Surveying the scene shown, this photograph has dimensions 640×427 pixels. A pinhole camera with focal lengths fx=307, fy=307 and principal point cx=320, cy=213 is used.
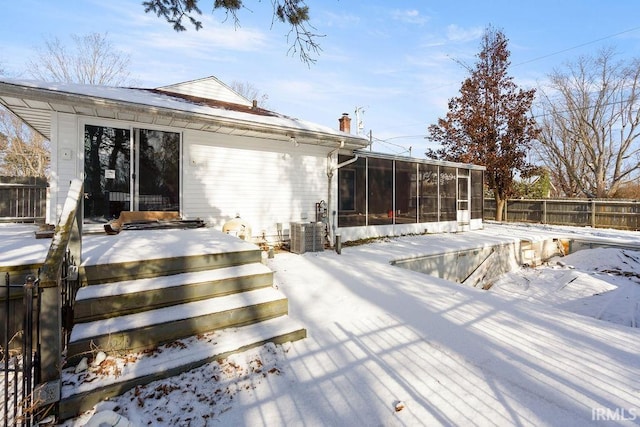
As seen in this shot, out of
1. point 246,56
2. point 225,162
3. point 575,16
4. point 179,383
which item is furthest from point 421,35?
point 179,383

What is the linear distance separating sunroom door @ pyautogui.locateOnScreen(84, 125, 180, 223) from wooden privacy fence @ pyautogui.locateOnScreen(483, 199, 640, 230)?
57.3 feet

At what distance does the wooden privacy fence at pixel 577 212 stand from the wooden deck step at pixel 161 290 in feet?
56.2

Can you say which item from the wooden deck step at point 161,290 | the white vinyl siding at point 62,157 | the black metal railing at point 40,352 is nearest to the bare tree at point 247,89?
the white vinyl siding at point 62,157

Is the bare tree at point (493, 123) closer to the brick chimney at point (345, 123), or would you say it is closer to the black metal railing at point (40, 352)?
the brick chimney at point (345, 123)

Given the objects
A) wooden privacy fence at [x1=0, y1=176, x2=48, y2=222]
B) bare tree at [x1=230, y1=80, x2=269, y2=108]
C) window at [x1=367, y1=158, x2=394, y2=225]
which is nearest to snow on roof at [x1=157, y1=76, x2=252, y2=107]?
wooden privacy fence at [x1=0, y1=176, x2=48, y2=222]

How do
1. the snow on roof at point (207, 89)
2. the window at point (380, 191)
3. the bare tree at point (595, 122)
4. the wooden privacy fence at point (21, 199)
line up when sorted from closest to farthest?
the wooden privacy fence at point (21, 199)
the snow on roof at point (207, 89)
the window at point (380, 191)
the bare tree at point (595, 122)

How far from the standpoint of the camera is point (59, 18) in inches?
335

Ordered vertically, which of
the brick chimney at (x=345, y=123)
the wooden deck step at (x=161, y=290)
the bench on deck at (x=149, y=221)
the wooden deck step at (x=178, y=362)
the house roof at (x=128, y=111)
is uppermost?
the brick chimney at (x=345, y=123)

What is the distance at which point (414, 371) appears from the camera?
2.52 meters

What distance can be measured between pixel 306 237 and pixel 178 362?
4.78 metres

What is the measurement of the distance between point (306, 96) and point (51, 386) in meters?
17.2

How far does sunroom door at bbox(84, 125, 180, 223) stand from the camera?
5.44 metres

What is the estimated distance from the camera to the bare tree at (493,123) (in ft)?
51.9

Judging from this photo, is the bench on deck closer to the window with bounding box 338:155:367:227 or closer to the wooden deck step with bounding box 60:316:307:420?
the wooden deck step with bounding box 60:316:307:420
